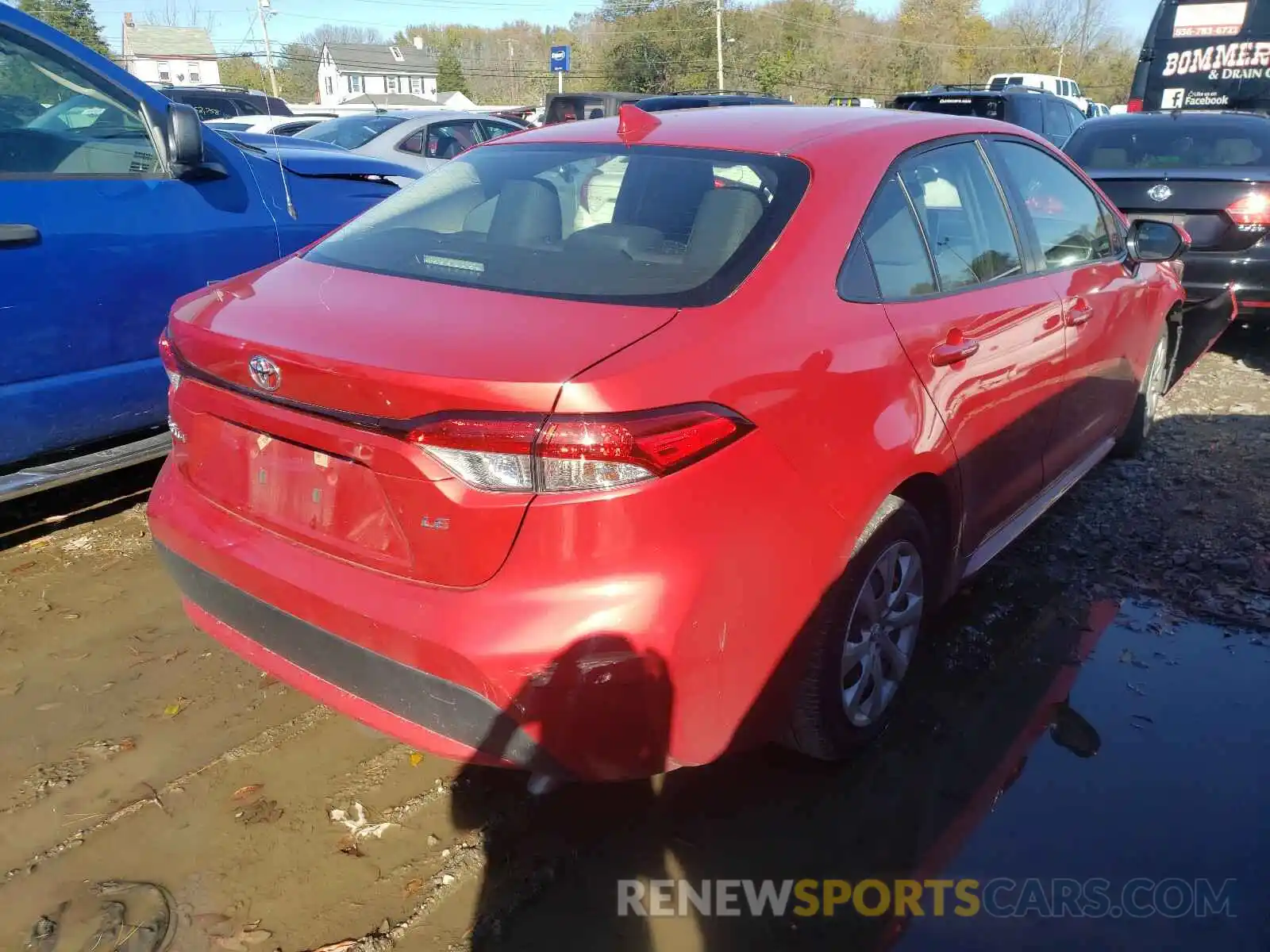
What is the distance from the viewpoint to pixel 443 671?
2.04 m

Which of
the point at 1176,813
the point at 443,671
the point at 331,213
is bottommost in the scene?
the point at 1176,813

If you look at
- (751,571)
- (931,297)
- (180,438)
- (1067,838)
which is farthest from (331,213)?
(1067,838)

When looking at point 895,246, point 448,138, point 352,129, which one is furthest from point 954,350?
point 352,129

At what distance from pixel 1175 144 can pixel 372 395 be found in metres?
7.34

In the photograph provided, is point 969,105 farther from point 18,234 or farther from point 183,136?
point 18,234

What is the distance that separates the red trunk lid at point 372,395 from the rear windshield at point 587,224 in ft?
0.47

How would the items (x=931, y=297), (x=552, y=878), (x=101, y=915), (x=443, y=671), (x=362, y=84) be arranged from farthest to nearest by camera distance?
(x=362, y=84), (x=931, y=297), (x=552, y=878), (x=101, y=915), (x=443, y=671)

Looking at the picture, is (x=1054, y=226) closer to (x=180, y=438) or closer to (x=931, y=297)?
(x=931, y=297)

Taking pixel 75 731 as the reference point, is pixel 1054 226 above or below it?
above

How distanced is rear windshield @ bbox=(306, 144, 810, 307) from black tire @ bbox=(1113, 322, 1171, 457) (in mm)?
3099

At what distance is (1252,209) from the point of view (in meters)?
6.24

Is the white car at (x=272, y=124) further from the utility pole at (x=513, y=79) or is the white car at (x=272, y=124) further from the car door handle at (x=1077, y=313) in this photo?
the utility pole at (x=513, y=79)

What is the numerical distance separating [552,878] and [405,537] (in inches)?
36.5

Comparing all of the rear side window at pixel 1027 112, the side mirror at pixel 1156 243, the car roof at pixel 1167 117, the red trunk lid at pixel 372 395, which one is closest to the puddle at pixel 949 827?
the red trunk lid at pixel 372 395
